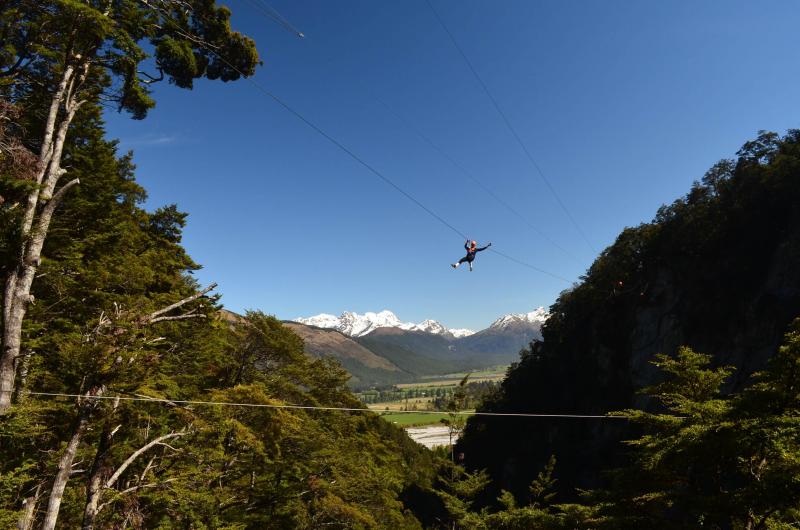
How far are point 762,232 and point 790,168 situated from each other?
6.97 metres

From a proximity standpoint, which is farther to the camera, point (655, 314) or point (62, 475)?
point (655, 314)

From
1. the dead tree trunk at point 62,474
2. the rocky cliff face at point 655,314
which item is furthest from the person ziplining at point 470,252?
the rocky cliff face at point 655,314

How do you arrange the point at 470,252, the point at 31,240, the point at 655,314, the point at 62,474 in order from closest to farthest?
the point at 62,474 → the point at 31,240 → the point at 470,252 → the point at 655,314

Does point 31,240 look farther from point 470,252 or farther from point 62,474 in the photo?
point 470,252

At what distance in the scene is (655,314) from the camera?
51344 millimetres

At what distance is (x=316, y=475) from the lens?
20656mm

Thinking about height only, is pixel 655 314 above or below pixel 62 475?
above

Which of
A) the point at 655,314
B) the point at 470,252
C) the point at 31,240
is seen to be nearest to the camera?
the point at 31,240

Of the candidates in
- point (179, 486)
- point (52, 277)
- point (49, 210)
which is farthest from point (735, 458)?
point (52, 277)

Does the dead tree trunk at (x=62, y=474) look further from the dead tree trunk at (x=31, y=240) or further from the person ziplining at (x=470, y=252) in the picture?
the person ziplining at (x=470, y=252)

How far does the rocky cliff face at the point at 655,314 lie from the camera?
41125mm

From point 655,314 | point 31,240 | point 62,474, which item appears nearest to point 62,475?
point 62,474

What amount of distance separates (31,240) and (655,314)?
5927 centimetres

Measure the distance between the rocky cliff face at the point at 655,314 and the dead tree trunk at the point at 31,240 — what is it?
125 feet
